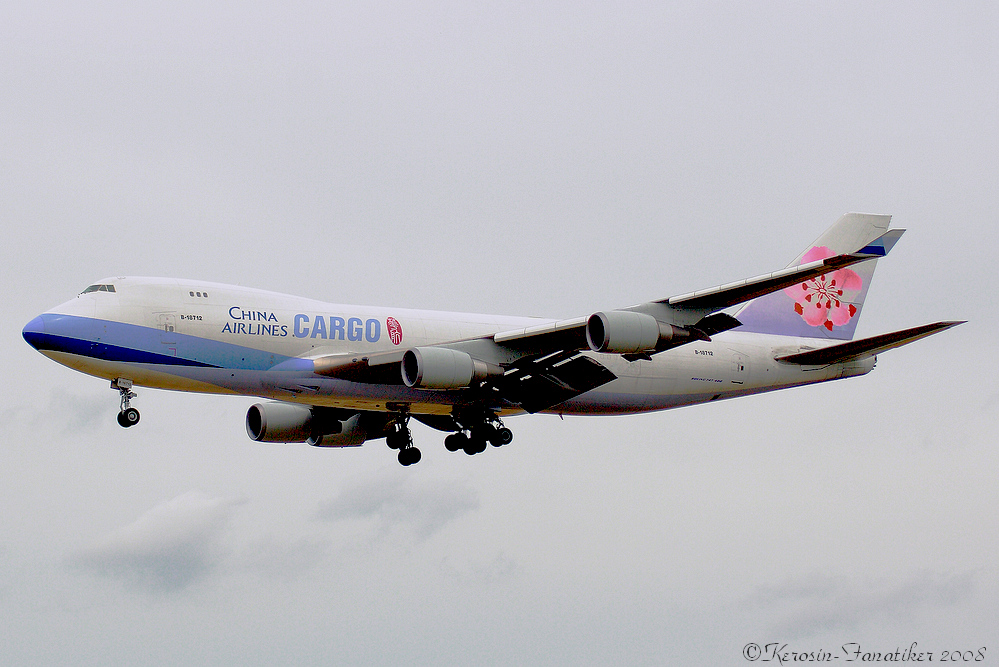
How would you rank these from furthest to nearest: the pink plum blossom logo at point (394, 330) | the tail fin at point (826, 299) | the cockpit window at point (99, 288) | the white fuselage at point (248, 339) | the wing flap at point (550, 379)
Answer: the tail fin at point (826, 299) → the pink plum blossom logo at point (394, 330) → the wing flap at point (550, 379) → the cockpit window at point (99, 288) → the white fuselage at point (248, 339)

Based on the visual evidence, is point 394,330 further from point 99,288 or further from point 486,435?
point 99,288

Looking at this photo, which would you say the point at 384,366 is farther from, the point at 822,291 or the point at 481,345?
the point at 822,291

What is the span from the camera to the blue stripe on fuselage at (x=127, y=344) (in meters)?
31.5

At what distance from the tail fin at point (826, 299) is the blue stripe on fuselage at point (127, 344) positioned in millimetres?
19400

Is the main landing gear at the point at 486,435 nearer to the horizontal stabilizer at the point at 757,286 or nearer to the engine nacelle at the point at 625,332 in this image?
the engine nacelle at the point at 625,332

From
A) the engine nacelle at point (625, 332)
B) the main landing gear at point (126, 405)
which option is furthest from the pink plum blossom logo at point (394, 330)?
the main landing gear at point (126, 405)

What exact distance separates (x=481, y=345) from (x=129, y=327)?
1007cm

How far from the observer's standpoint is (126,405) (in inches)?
1287

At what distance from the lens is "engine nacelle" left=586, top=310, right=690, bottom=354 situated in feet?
103

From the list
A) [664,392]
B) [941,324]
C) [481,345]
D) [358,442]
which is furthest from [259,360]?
[941,324]

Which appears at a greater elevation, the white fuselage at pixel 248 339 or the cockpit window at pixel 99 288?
the cockpit window at pixel 99 288

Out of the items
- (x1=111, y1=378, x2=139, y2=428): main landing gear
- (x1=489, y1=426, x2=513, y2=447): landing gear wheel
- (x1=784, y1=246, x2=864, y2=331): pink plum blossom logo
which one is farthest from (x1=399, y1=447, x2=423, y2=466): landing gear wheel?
(x1=784, y1=246, x2=864, y2=331): pink plum blossom logo

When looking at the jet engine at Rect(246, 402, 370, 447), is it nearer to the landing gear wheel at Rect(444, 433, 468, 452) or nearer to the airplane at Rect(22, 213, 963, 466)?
the airplane at Rect(22, 213, 963, 466)

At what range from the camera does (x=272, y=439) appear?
133 ft
